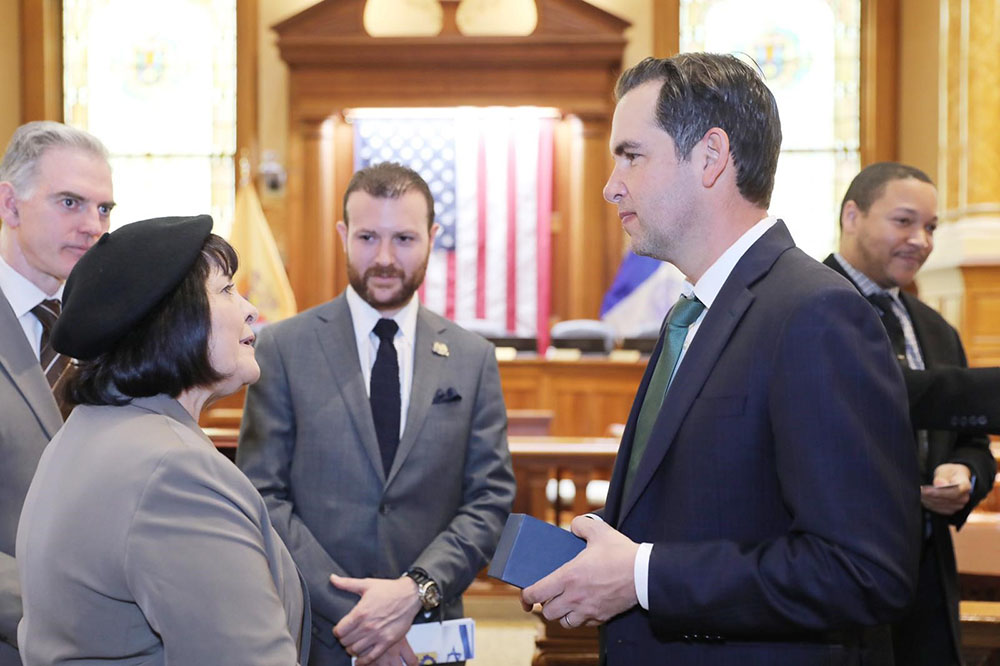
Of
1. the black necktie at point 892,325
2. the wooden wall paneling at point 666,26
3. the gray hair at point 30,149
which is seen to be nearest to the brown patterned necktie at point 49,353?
the gray hair at point 30,149

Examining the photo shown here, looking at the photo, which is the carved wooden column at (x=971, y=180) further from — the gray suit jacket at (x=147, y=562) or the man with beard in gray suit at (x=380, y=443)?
the gray suit jacket at (x=147, y=562)

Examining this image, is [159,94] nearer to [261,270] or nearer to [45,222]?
[261,270]

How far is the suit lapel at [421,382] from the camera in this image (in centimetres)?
224

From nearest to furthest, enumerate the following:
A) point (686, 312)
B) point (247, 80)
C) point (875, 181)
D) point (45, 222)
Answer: point (686, 312) → point (45, 222) → point (875, 181) → point (247, 80)

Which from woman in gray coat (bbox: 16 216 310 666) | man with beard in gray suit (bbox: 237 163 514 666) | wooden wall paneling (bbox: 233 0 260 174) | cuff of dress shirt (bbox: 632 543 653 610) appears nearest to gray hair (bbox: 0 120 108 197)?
man with beard in gray suit (bbox: 237 163 514 666)

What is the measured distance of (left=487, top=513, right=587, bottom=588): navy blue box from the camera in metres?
1.50

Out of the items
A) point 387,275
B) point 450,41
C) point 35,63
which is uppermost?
point 450,41

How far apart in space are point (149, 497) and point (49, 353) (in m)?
0.97

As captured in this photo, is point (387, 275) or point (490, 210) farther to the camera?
point (490, 210)

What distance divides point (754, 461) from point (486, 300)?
7657 mm

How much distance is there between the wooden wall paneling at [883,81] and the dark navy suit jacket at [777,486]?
8.01 m

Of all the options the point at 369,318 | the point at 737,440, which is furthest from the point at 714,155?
the point at 369,318

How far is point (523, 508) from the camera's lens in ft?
13.8

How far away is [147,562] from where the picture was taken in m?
1.26
